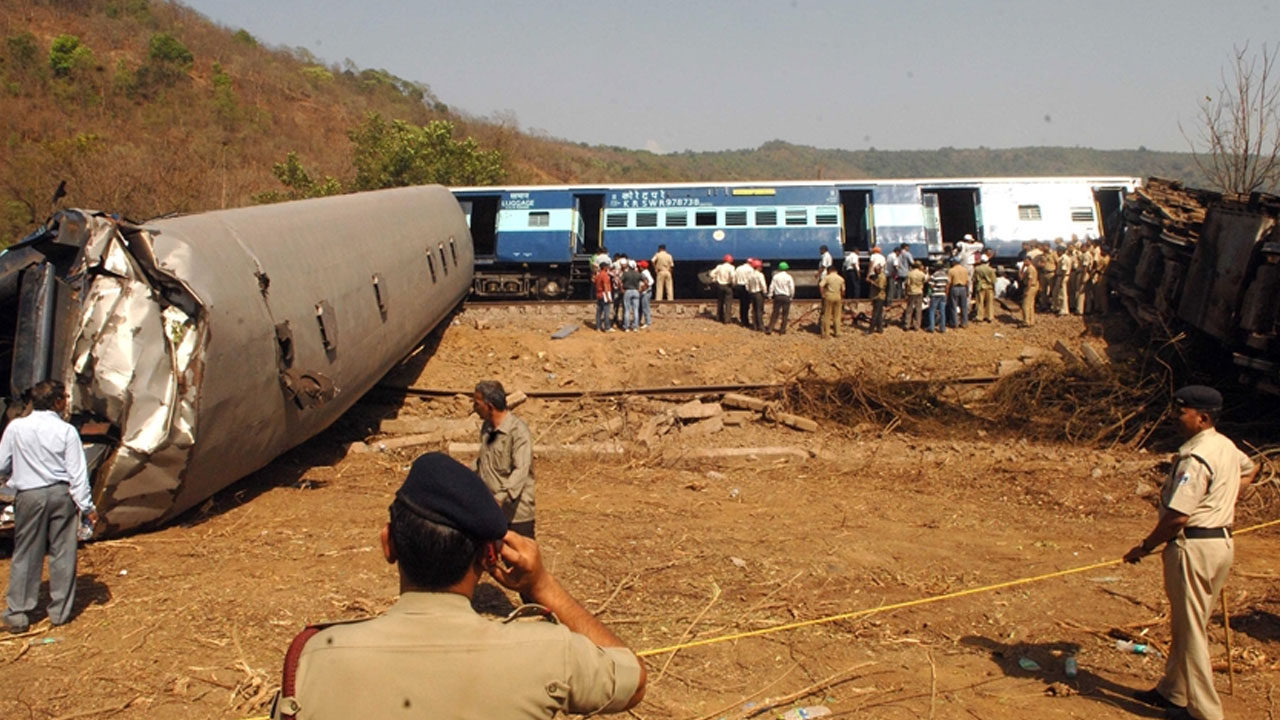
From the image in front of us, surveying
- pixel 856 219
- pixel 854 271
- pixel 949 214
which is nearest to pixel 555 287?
pixel 854 271

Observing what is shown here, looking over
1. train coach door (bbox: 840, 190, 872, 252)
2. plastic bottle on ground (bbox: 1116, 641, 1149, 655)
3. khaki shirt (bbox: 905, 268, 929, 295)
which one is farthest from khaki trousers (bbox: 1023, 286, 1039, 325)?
plastic bottle on ground (bbox: 1116, 641, 1149, 655)

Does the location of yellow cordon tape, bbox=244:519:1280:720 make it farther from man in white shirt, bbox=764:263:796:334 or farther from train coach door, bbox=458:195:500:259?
train coach door, bbox=458:195:500:259

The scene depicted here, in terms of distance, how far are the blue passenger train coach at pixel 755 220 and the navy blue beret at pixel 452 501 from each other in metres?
22.9

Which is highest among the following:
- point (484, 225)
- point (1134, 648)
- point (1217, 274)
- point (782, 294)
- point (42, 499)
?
point (484, 225)

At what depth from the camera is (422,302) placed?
15.1 meters

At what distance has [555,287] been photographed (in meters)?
26.1

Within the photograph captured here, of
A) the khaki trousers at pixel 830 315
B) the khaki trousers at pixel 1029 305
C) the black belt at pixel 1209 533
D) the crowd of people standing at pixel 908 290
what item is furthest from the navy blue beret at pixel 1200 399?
the khaki trousers at pixel 1029 305

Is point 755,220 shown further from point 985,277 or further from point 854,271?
point 985,277

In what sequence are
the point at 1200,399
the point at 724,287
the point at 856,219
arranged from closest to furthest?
1. the point at 1200,399
2. the point at 724,287
3. the point at 856,219

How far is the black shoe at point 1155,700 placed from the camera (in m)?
5.41

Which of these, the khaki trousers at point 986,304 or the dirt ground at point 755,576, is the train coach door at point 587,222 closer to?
the khaki trousers at point 986,304

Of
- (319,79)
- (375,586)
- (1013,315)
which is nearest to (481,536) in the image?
(375,586)

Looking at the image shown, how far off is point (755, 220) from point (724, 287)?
5.72 metres

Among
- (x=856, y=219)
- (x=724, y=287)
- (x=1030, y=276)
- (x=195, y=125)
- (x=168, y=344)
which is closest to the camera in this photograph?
(x=168, y=344)
